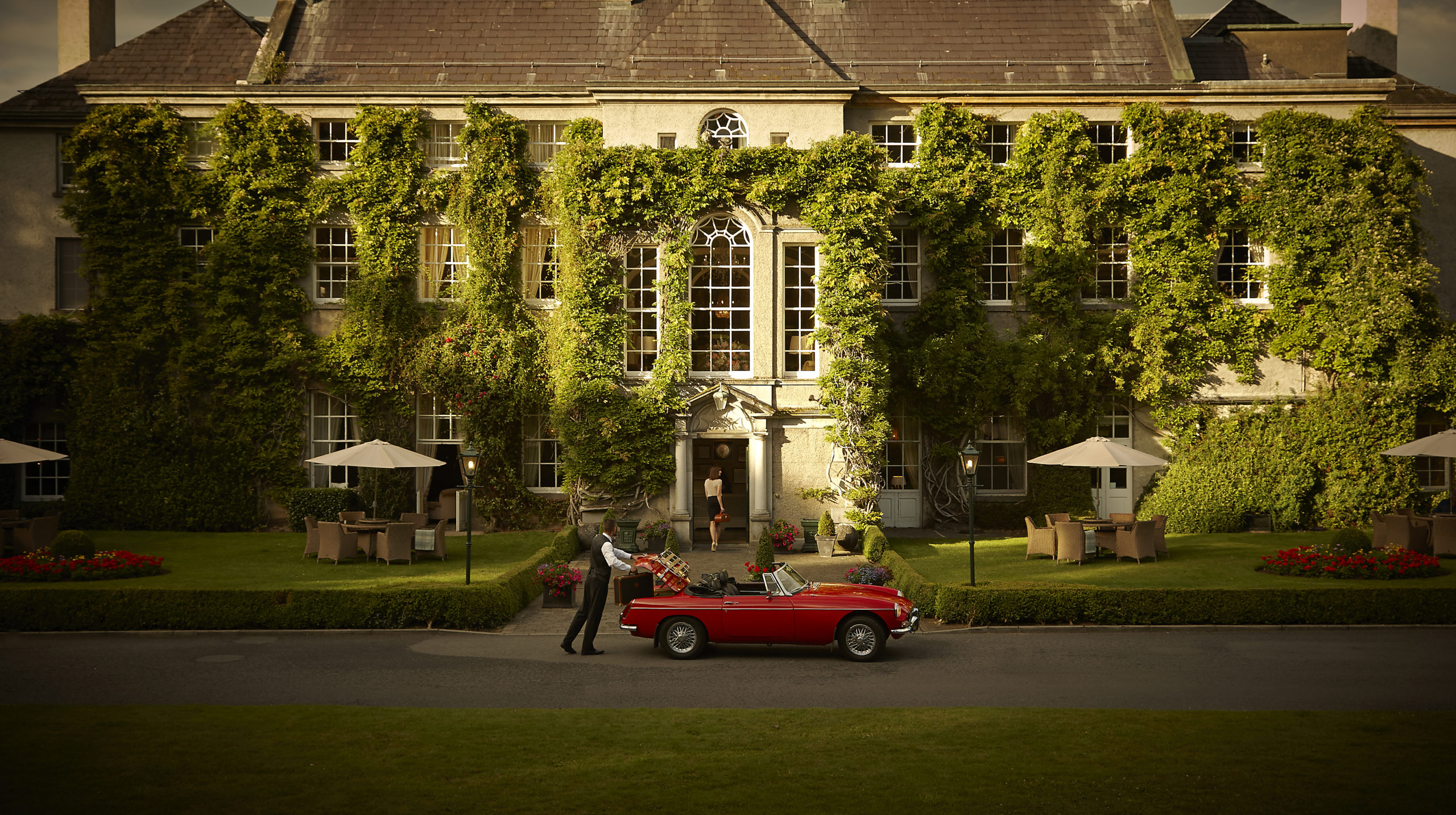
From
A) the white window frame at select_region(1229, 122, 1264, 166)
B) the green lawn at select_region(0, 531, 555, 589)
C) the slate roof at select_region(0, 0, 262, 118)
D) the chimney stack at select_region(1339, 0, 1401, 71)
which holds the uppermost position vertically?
the chimney stack at select_region(1339, 0, 1401, 71)

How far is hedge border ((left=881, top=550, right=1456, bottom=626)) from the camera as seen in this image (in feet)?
51.5

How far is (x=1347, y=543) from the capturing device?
19.1m

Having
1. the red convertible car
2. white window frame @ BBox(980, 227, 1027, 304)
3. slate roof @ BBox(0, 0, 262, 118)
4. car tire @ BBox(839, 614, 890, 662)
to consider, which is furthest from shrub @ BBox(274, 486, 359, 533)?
white window frame @ BBox(980, 227, 1027, 304)

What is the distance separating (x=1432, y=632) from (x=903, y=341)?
43.5 ft

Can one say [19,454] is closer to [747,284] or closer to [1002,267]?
[747,284]

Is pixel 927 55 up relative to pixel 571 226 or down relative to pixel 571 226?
up

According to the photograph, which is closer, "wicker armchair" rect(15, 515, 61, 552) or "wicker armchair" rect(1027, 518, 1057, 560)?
"wicker armchair" rect(15, 515, 61, 552)

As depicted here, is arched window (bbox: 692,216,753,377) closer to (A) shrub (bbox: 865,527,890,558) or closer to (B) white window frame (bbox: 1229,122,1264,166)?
(A) shrub (bbox: 865,527,890,558)

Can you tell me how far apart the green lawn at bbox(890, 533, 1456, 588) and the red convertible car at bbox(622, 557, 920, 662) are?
3.72m

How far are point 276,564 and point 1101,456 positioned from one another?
16.4m

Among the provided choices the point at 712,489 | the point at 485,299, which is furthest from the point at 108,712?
the point at 485,299

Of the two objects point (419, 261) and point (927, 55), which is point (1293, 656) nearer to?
point (927, 55)

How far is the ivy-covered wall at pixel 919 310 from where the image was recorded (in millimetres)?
25422

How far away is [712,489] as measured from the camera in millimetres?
23438
